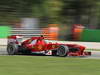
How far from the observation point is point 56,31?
812 inches

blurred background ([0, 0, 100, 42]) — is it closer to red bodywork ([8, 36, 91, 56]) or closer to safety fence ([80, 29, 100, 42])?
safety fence ([80, 29, 100, 42])

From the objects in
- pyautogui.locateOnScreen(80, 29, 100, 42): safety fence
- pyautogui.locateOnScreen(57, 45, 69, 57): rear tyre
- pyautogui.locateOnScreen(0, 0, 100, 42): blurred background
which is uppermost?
pyautogui.locateOnScreen(0, 0, 100, 42): blurred background

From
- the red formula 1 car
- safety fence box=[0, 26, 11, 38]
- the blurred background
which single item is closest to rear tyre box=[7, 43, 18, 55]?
the red formula 1 car

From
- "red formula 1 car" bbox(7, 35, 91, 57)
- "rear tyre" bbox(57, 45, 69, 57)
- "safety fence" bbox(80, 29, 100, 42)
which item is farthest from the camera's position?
"safety fence" bbox(80, 29, 100, 42)

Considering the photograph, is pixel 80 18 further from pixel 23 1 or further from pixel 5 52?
pixel 5 52

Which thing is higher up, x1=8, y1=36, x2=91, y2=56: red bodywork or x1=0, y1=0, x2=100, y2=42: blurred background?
x1=0, y1=0, x2=100, y2=42: blurred background

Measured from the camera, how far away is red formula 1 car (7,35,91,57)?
14446 millimetres

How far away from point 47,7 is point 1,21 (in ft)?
13.7

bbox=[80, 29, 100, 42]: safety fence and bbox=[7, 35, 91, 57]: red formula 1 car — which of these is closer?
bbox=[7, 35, 91, 57]: red formula 1 car

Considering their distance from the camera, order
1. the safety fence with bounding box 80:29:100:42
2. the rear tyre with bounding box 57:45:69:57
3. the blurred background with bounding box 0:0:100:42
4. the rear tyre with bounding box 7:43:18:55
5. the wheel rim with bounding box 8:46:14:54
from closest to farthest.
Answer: the rear tyre with bounding box 57:45:69:57
the rear tyre with bounding box 7:43:18:55
the wheel rim with bounding box 8:46:14:54
the safety fence with bounding box 80:29:100:42
the blurred background with bounding box 0:0:100:42

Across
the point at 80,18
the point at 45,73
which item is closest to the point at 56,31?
the point at 80,18

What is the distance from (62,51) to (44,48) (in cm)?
77

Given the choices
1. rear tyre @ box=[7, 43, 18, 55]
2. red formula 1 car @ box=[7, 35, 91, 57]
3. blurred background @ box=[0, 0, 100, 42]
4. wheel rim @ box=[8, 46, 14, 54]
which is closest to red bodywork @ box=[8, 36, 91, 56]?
red formula 1 car @ box=[7, 35, 91, 57]

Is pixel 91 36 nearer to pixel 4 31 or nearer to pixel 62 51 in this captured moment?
pixel 4 31
